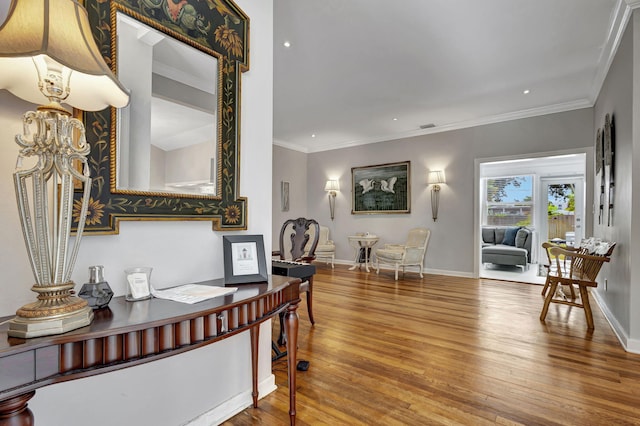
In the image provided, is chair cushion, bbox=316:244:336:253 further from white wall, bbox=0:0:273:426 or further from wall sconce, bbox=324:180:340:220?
white wall, bbox=0:0:273:426

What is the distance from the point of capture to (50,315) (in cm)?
81

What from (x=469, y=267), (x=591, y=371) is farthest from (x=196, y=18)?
(x=469, y=267)

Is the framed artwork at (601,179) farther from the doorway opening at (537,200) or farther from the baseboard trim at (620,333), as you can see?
the doorway opening at (537,200)

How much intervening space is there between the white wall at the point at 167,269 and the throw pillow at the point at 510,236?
24.0ft

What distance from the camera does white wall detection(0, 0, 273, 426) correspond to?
106 cm

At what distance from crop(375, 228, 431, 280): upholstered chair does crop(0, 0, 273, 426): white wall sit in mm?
4070

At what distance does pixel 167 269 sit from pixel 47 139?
782 mm

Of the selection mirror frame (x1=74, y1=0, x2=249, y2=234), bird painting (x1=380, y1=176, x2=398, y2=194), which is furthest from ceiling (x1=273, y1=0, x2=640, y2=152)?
bird painting (x1=380, y1=176, x2=398, y2=194)

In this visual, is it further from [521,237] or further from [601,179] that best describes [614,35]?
[521,237]

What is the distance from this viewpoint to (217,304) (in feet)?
3.82

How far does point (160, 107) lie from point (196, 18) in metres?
0.51

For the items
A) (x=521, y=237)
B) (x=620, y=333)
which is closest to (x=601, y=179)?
(x=620, y=333)

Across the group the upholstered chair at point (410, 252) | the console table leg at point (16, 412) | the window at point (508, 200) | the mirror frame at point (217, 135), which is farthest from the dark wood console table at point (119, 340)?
the window at point (508, 200)

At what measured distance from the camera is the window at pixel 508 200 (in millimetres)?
8125
